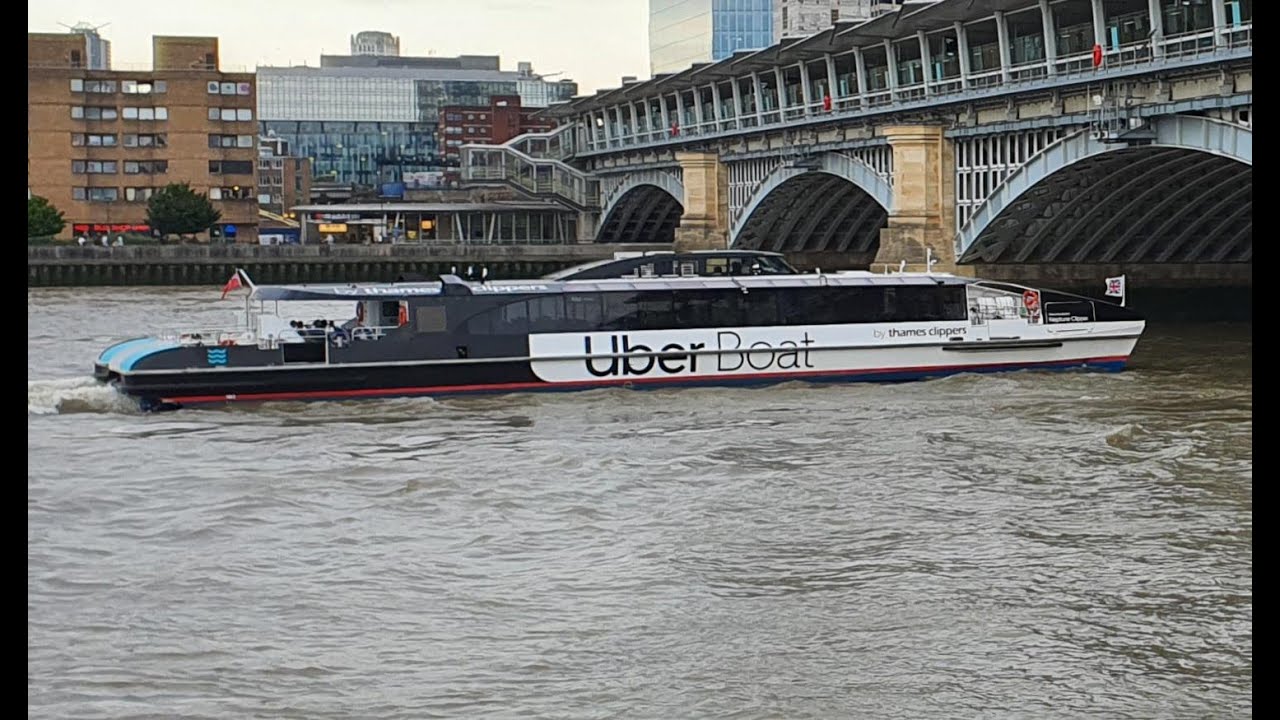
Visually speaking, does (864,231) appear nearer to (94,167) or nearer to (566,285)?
(566,285)

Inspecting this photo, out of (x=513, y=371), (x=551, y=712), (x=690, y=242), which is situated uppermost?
(x=690, y=242)

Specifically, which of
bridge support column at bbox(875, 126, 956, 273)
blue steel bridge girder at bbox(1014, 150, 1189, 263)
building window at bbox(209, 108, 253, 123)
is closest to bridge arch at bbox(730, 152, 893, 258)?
bridge support column at bbox(875, 126, 956, 273)

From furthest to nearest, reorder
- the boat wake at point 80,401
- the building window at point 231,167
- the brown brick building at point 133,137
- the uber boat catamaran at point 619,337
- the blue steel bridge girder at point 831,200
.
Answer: the building window at point 231,167 → the brown brick building at point 133,137 → the blue steel bridge girder at point 831,200 → the uber boat catamaran at point 619,337 → the boat wake at point 80,401

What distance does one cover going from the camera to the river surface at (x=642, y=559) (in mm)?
10211

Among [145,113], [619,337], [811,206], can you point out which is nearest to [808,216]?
[811,206]

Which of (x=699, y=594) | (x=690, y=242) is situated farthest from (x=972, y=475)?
(x=690, y=242)

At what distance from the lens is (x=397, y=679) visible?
10.4 m

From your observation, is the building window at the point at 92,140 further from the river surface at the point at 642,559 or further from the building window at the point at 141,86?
the river surface at the point at 642,559

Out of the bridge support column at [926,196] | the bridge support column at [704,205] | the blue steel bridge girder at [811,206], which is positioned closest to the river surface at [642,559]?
the bridge support column at [926,196]

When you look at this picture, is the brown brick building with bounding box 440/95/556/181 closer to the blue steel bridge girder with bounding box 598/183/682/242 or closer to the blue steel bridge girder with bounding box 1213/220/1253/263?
the blue steel bridge girder with bounding box 598/183/682/242

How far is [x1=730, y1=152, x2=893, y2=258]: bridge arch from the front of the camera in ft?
Result: 175

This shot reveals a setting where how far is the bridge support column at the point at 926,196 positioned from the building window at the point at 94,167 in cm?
6064
